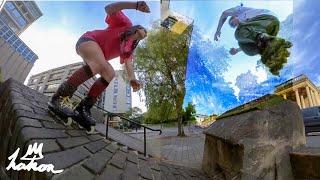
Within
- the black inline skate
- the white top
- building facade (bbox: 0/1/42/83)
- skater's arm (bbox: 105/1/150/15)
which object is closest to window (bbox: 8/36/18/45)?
building facade (bbox: 0/1/42/83)

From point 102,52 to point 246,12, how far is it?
3.92 ft

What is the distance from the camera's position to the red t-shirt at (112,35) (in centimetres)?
197

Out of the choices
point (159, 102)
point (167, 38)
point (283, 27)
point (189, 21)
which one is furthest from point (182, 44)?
point (283, 27)

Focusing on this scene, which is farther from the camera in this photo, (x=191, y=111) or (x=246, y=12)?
(x=191, y=111)

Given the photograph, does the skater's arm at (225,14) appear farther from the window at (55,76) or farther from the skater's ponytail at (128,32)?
the window at (55,76)

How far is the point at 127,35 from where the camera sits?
1984mm

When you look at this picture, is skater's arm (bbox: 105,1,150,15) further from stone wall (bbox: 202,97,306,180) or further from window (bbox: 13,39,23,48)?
window (bbox: 13,39,23,48)

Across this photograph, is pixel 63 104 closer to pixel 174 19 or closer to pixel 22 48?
pixel 22 48

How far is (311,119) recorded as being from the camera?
7832 mm

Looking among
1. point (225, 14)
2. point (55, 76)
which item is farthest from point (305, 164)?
point (55, 76)

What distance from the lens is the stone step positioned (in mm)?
1575

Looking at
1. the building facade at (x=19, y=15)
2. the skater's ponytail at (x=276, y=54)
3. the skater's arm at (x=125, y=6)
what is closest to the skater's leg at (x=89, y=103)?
the skater's arm at (x=125, y=6)

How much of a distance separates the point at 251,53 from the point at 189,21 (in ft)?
4.36

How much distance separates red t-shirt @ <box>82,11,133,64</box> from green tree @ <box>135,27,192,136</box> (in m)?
7.15
